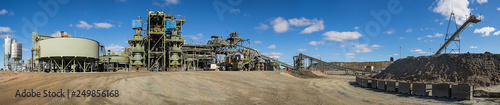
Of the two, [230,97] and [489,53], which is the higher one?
[489,53]

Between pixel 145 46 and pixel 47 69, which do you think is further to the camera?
pixel 145 46

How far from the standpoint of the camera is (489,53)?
1603cm

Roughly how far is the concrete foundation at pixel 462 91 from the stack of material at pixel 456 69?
379cm

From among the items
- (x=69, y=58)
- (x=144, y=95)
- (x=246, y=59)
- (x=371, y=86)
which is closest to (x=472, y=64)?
(x=371, y=86)

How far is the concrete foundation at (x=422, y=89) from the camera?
13.1 m

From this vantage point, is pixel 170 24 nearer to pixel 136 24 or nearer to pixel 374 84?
pixel 136 24

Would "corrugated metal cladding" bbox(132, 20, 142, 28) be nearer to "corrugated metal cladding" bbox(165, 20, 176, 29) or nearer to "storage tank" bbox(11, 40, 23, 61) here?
"corrugated metal cladding" bbox(165, 20, 176, 29)

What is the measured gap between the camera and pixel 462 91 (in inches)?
451

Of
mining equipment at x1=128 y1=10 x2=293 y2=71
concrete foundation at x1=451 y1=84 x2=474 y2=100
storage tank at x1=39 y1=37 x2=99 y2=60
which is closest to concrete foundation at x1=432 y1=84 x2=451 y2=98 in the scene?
concrete foundation at x1=451 y1=84 x2=474 y2=100

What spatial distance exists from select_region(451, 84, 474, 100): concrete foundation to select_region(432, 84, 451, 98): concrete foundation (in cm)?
20

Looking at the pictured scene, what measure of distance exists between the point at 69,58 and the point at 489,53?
50.4 m

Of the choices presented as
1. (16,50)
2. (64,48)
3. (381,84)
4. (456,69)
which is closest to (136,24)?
(64,48)

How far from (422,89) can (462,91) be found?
187 centimetres

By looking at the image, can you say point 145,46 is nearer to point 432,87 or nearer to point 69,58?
point 69,58
